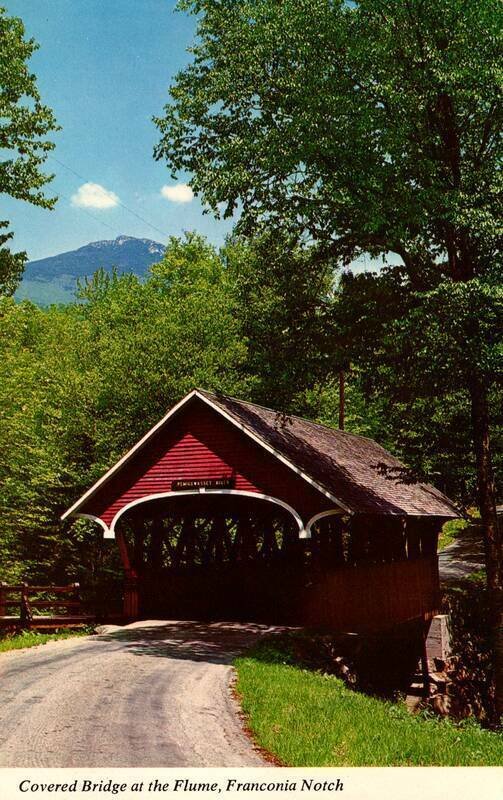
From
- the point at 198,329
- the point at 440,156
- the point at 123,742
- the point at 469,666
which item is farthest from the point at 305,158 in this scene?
the point at 198,329

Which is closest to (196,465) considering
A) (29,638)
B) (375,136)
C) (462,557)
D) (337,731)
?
(29,638)

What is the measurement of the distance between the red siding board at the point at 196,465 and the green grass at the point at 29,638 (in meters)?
3.17

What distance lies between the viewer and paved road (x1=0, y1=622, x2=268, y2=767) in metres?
8.58

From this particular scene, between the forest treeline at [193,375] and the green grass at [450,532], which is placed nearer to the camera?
the forest treeline at [193,375]

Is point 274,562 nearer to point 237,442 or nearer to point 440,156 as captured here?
point 237,442

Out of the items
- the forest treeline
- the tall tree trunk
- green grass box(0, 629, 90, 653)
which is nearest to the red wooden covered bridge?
the forest treeline

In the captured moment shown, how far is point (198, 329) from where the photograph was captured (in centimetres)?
3675

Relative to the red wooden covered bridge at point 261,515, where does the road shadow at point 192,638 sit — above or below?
below

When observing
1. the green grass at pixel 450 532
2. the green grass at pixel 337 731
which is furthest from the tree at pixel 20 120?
the green grass at pixel 450 532

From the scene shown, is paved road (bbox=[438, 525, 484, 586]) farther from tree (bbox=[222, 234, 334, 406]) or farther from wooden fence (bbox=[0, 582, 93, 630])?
wooden fence (bbox=[0, 582, 93, 630])

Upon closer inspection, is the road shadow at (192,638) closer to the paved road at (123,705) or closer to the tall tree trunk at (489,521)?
the paved road at (123,705)

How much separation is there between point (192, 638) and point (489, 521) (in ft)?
25.3

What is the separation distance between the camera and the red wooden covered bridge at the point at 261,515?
770 inches
